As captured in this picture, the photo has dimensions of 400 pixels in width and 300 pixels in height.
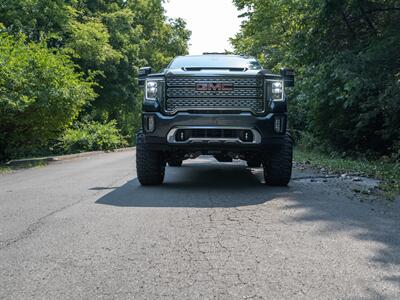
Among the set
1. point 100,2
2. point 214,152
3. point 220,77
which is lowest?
point 214,152

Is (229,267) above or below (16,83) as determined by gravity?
below

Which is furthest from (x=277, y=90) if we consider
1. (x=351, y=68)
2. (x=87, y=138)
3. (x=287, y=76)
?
A: (x=87, y=138)

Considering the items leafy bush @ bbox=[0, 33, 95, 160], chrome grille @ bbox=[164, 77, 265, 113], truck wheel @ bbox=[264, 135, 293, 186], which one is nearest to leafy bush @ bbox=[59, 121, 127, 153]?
leafy bush @ bbox=[0, 33, 95, 160]

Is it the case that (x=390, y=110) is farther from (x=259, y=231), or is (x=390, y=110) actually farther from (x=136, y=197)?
(x=259, y=231)

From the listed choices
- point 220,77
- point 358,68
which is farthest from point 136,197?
point 358,68

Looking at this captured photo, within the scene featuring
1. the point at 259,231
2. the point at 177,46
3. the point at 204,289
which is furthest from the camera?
the point at 177,46

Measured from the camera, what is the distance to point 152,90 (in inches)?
285

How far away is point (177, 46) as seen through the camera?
48.1 meters

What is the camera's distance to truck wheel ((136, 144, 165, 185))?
739 centimetres

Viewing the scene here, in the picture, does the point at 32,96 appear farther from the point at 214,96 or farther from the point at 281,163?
the point at 281,163

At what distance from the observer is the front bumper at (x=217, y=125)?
6984mm

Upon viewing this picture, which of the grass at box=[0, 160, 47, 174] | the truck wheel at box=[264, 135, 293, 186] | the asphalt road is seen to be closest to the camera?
the asphalt road

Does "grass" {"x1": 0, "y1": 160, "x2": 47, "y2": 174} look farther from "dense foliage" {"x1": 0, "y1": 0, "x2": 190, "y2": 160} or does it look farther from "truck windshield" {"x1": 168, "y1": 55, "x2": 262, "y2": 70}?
"truck windshield" {"x1": 168, "y1": 55, "x2": 262, "y2": 70}

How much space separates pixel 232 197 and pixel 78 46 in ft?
67.6
